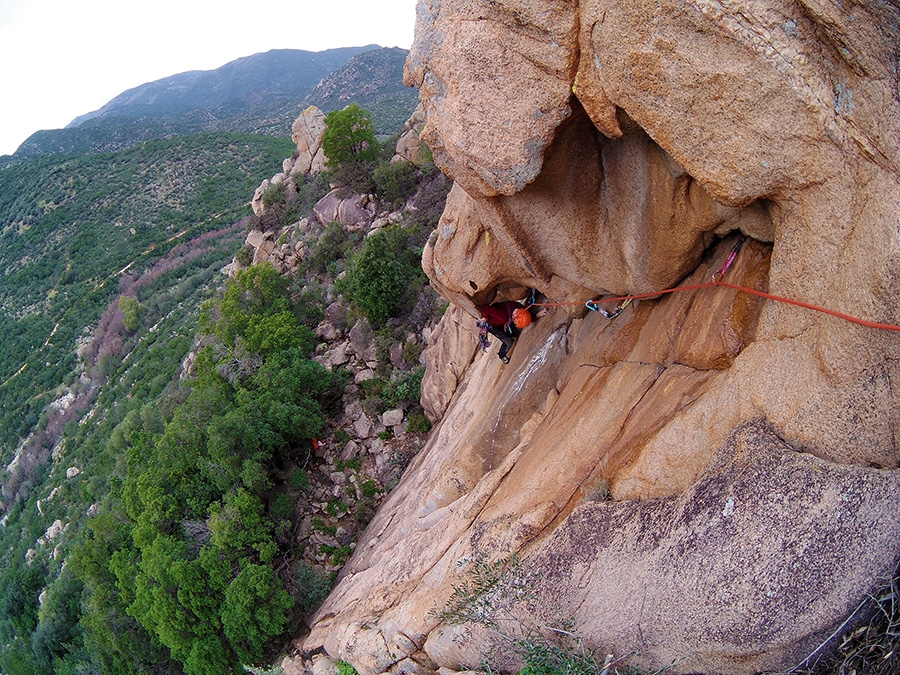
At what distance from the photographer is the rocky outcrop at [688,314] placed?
4.40 metres

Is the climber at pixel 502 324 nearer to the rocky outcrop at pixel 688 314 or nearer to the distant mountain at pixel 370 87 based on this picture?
the rocky outcrop at pixel 688 314

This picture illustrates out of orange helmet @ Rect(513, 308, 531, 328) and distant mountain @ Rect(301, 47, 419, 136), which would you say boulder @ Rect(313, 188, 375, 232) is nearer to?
orange helmet @ Rect(513, 308, 531, 328)

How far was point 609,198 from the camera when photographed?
685cm

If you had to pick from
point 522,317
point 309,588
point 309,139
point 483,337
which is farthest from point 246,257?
point 522,317

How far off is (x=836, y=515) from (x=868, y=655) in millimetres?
1067

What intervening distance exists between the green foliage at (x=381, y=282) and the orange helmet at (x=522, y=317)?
9.08 metres

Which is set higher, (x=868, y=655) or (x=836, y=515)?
(x=836, y=515)

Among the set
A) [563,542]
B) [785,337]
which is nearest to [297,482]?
[563,542]

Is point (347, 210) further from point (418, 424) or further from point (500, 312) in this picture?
point (500, 312)

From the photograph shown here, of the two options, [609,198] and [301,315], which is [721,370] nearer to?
[609,198]

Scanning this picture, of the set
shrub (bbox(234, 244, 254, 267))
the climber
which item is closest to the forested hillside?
shrub (bbox(234, 244, 254, 267))

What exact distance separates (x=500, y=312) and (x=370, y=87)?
101433 mm

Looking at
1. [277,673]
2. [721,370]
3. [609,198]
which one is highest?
[609,198]

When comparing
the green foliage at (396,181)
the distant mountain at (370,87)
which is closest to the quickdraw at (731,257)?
the green foliage at (396,181)
